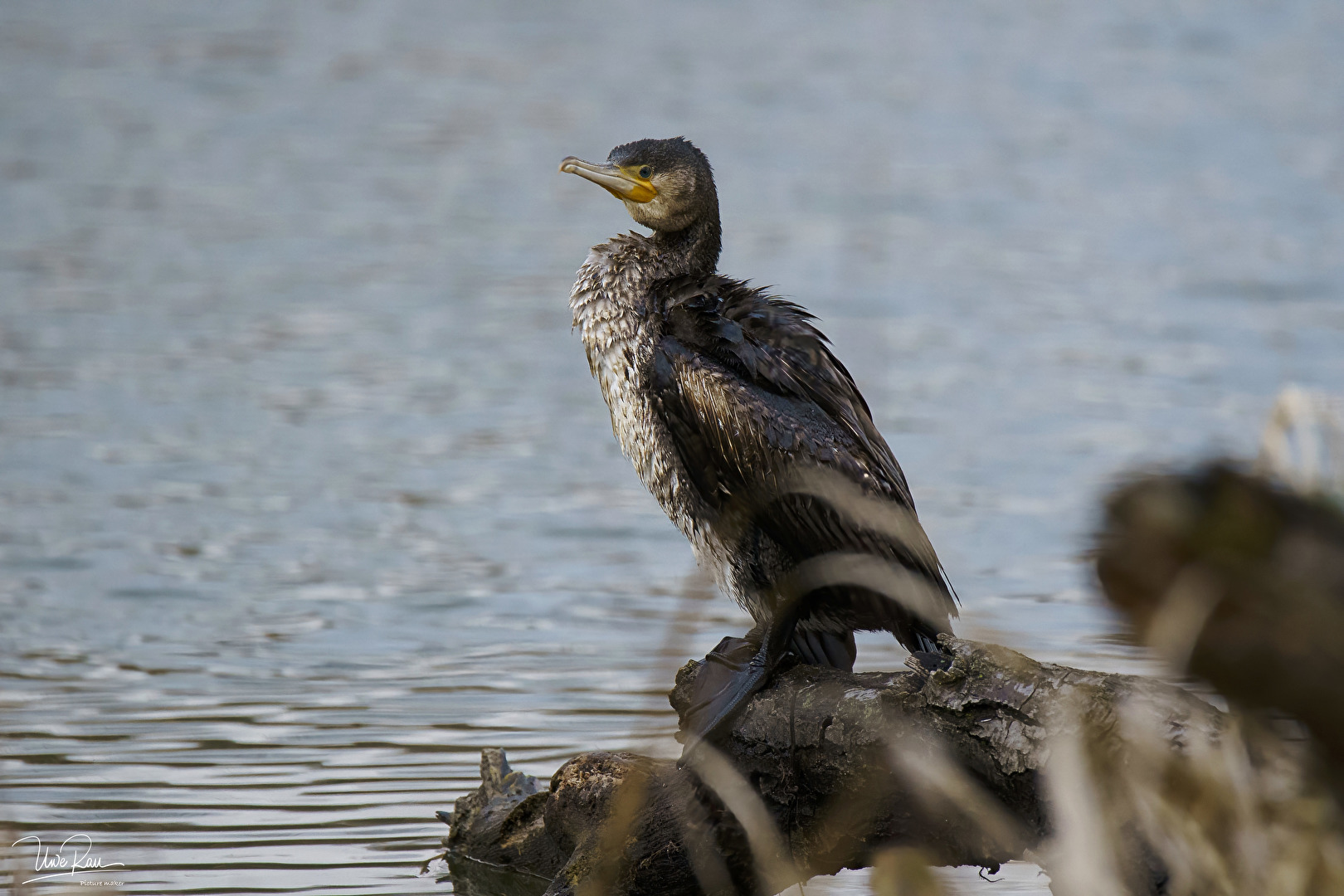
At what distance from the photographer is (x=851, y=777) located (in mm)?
3939

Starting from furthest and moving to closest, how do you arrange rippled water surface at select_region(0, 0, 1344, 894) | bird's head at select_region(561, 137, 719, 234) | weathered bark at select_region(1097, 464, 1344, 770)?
1. rippled water surface at select_region(0, 0, 1344, 894)
2. bird's head at select_region(561, 137, 719, 234)
3. weathered bark at select_region(1097, 464, 1344, 770)

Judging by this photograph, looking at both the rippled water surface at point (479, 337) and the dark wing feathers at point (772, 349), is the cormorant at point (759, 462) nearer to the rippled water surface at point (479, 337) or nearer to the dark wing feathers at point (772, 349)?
the dark wing feathers at point (772, 349)

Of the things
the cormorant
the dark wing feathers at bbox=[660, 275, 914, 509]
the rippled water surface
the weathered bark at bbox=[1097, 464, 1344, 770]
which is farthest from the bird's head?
the weathered bark at bbox=[1097, 464, 1344, 770]

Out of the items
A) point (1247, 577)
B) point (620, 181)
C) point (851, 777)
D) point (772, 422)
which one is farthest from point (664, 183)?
point (1247, 577)

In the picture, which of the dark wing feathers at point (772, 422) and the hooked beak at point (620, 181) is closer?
the dark wing feathers at point (772, 422)

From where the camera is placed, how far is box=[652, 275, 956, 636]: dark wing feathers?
445 centimetres

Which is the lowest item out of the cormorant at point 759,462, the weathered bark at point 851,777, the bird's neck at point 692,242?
the weathered bark at point 851,777

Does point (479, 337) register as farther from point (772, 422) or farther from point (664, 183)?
point (772, 422)

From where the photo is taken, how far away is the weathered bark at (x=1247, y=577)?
1.53 metres

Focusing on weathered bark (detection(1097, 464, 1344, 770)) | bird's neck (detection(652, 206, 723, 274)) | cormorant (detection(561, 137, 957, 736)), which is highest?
bird's neck (detection(652, 206, 723, 274))

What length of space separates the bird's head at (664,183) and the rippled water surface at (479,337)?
6.03 ft

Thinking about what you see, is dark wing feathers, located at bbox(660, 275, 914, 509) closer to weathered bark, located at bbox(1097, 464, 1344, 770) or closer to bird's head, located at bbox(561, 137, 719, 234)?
bird's head, located at bbox(561, 137, 719, 234)

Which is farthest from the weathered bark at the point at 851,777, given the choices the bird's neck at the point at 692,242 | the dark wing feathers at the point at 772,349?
the bird's neck at the point at 692,242

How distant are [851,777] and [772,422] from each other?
1037mm
